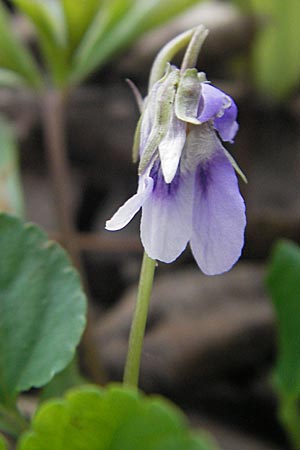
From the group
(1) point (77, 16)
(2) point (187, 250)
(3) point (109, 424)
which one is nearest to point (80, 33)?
(1) point (77, 16)

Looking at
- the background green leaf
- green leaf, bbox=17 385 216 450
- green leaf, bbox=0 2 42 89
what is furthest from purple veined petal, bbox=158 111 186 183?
the background green leaf

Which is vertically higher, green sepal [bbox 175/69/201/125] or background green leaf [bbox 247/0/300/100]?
green sepal [bbox 175/69/201/125]

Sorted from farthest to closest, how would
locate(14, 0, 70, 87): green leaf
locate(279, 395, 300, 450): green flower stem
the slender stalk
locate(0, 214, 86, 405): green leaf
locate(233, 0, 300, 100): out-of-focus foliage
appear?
1. locate(233, 0, 300, 100): out-of-focus foliage
2. the slender stalk
3. locate(14, 0, 70, 87): green leaf
4. locate(279, 395, 300, 450): green flower stem
5. locate(0, 214, 86, 405): green leaf

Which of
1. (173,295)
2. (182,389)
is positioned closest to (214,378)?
(182,389)

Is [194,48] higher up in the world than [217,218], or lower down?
higher up

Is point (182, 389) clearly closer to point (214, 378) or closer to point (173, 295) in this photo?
point (214, 378)

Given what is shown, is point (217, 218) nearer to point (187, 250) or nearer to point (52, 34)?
point (52, 34)

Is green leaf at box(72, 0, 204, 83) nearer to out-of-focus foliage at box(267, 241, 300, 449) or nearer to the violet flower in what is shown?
out-of-focus foliage at box(267, 241, 300, 449)
